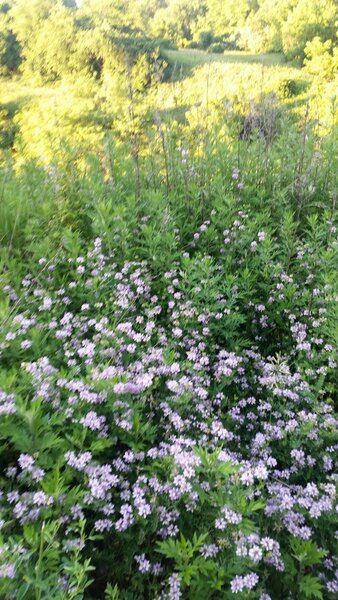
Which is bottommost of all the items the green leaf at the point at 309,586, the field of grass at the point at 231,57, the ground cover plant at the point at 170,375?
the field of grass at the point at 231,57

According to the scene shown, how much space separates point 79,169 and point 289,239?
6.70 ft

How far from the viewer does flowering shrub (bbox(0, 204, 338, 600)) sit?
4.83ft

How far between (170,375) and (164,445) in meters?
0.38

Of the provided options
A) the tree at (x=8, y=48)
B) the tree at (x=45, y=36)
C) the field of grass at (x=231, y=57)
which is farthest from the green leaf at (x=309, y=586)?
the tree at (x=8, y=48)

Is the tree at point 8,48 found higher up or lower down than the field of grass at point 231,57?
higher up

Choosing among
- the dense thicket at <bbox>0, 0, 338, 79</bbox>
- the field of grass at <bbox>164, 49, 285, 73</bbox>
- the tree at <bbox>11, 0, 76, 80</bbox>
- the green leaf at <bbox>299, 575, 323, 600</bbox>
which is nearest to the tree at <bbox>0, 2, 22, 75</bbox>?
the dense thicket at <bbox>0, 0, 338, 79</bbox>

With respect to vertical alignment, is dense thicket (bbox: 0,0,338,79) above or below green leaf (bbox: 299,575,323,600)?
above

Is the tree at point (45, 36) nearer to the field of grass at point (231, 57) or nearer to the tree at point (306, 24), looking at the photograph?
the field of grass at point (231, 57)

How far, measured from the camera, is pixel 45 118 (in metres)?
15.5

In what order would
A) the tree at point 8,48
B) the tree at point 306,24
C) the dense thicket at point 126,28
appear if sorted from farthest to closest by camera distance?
the tree at point 8,48 → the dense thicket at point 126,28 → the tree at point 306,24

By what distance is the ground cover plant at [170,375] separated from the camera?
4.96 feet

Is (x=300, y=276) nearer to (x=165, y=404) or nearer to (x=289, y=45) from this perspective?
(x=165, y=404)

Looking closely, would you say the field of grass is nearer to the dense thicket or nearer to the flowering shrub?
the dense thicket

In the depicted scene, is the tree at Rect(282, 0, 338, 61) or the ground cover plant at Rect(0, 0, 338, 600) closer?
the ground cover plant at Rect(0, 0, 338, 600)
